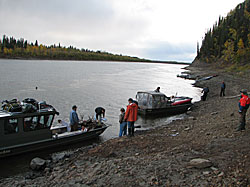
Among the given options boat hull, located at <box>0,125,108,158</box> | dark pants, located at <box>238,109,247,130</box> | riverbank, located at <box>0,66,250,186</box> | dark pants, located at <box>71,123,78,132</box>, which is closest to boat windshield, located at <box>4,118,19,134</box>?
boat hull, located at <box>0,125,108,158</box>

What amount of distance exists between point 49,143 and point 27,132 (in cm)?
158

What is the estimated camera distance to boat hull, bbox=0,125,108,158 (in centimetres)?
1152

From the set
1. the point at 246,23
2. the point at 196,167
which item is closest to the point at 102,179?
the point at 196,167

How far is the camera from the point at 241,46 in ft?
218

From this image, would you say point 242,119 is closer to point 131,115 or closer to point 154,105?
point 131,115

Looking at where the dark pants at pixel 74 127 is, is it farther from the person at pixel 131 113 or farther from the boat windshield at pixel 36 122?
the person at pixel 131 113

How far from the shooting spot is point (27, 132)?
11.9 metres

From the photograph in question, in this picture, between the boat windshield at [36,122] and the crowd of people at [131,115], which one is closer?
the crowd of people at [131,115]

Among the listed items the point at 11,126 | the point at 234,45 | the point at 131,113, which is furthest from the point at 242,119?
the point at 234,45

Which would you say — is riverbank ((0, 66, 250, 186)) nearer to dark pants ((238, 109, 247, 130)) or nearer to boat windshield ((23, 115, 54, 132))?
dark pants ((238, 109, 247, 130))

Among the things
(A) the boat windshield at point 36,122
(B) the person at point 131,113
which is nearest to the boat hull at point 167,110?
(B) the person at point 131,113

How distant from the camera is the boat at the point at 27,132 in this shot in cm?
1121

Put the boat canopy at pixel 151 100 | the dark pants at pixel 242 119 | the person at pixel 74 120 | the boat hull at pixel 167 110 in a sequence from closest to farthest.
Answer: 1. the dark pants at pixel 242 119
2. the person at pixel 74 120
3. the boat hull at pixel 167 110
4. the boat canopy at pixel 151 100

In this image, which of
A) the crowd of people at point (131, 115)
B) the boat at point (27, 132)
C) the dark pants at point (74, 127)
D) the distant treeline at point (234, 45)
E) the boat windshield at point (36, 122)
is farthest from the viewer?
the distant treeline at point (234, 45)
